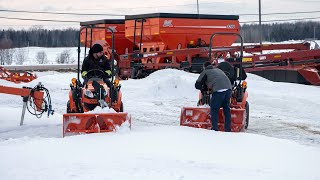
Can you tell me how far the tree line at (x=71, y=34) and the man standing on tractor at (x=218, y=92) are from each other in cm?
8751

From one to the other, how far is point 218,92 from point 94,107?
2509mm

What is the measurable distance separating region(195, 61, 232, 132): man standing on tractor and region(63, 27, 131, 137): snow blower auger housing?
74.2 inches

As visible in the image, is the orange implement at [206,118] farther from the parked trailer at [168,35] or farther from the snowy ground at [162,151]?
the parked trailer at [168,35]

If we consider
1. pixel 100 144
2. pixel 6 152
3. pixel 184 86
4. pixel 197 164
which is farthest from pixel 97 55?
pixel 184 86

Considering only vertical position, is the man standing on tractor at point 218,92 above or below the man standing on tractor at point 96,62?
below

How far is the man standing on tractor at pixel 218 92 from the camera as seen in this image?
11.3 metres

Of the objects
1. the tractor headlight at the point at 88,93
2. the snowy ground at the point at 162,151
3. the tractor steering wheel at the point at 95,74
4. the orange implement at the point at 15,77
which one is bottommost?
the snowy ground at the point at 162,151

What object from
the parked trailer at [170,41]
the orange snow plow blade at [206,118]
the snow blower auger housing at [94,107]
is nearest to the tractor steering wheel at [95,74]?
the snow blower auger housing at [94,107]

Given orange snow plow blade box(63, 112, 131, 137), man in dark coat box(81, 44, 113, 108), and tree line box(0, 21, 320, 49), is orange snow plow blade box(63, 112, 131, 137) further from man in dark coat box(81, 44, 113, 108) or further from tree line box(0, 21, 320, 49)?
tree line box(0, 21, 320, 49)

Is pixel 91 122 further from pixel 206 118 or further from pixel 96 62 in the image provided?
pixel 206 118

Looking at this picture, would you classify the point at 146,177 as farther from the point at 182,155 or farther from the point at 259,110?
the point at 259,110

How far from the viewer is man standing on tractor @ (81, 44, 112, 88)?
11.4 m

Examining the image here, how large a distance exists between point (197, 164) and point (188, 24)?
713 inches

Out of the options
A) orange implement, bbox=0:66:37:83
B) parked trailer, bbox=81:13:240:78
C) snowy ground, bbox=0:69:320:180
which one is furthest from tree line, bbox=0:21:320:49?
snowy ground, bbox=0:69:320:180
